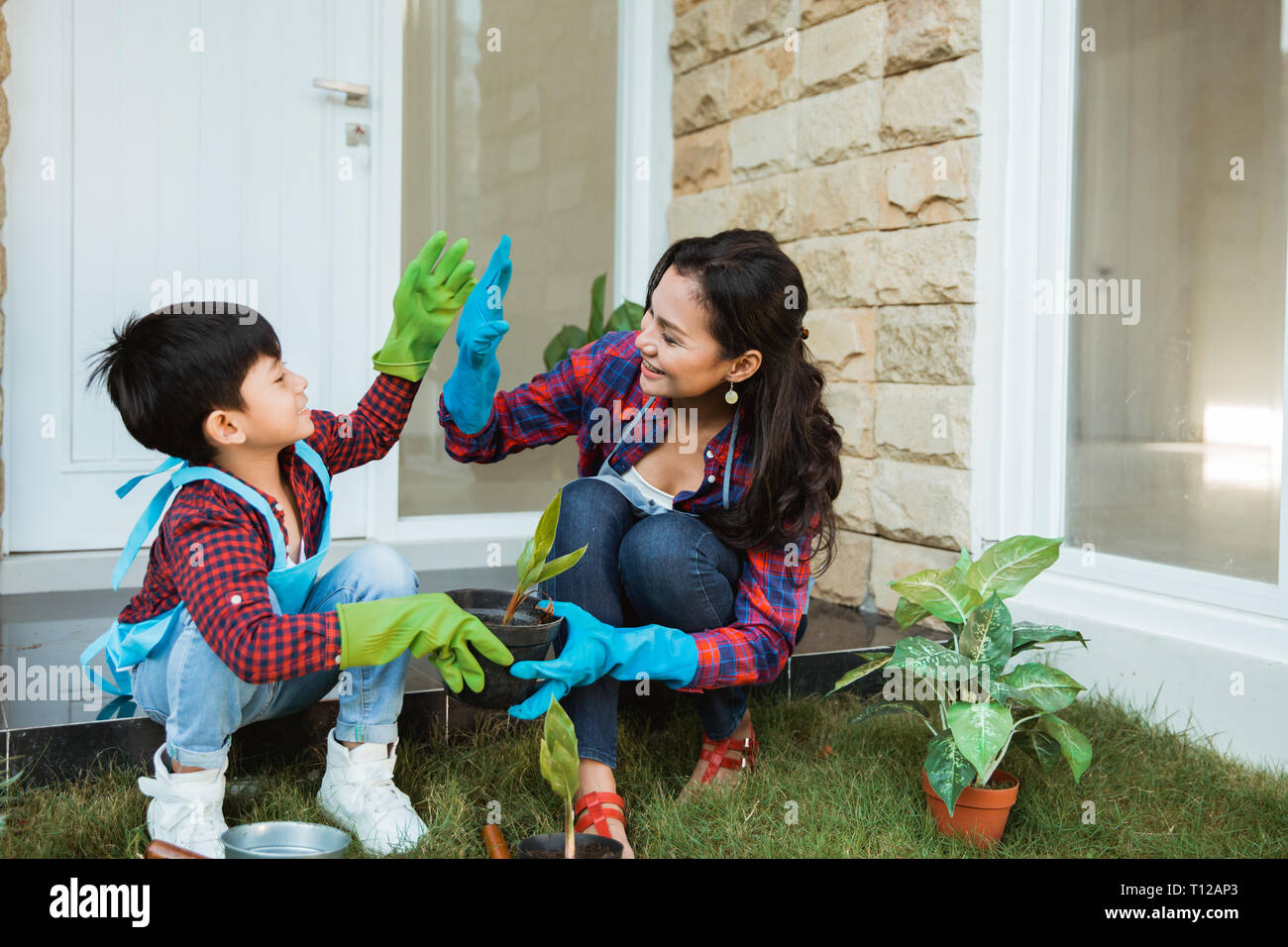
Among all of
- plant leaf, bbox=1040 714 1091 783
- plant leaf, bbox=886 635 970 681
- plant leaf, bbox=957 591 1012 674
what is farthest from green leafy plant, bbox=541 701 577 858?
plant leaf, bbox=1040 714 1091 783

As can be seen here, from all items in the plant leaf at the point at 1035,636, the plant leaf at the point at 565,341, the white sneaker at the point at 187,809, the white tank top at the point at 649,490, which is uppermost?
the plant leaf at the point at 565,341

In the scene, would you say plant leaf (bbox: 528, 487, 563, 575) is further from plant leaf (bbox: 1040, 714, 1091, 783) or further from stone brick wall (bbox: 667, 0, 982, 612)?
stone brick wall (bbox: 667, 0, 982, 612)

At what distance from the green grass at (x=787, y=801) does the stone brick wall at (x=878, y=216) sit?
710 millimetres

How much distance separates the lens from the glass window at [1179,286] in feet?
6.95

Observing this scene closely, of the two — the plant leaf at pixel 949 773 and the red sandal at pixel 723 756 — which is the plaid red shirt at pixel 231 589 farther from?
the plant leaf at pixel 949 773

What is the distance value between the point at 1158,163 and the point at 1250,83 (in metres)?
0.24

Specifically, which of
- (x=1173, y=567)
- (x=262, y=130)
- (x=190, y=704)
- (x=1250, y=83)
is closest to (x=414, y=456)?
(x=262, y=130)

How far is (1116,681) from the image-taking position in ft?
7.19

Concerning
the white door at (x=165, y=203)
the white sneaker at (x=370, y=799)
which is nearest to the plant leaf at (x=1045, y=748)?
the white sneaker at (x=370, y=799)

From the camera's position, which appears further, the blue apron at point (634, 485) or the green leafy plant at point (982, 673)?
the blue apron at point (634, 485)

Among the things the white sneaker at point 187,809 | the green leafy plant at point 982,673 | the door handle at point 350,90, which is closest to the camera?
the white sneaker at point 187,809

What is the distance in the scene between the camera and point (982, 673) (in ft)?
5.23

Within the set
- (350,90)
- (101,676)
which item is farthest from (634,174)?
(101,676)

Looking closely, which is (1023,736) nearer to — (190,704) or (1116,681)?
(1116,681)
